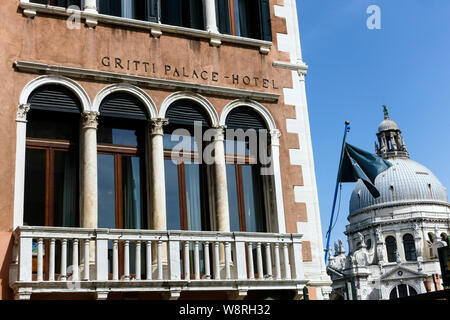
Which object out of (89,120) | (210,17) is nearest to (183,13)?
(210,17)

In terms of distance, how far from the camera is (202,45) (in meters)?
12.0

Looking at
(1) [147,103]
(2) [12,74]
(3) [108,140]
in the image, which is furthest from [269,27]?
(2) [12,74]

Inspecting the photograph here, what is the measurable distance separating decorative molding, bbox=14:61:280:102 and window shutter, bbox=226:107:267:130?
0.84ft

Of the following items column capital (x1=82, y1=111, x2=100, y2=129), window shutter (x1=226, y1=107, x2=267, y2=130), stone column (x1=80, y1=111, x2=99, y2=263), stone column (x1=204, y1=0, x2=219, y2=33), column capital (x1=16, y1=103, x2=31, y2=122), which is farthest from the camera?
stone column (x1=204, y1=0, x2=219, y2=33)

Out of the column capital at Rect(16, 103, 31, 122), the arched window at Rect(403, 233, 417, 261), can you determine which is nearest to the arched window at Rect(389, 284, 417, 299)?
the arched window at Rect(403, 233, 417, 261)

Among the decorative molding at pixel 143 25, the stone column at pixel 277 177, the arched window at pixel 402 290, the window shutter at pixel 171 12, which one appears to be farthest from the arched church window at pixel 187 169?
the arched window at pixel 402 290

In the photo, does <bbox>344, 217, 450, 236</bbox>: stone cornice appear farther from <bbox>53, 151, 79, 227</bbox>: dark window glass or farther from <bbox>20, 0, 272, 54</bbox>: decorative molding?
<bbox>53, 151, 79, 227</bbox>: dark window glass

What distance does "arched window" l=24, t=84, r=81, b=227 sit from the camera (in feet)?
33.4

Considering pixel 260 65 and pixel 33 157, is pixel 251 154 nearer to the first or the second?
pixel 260 65

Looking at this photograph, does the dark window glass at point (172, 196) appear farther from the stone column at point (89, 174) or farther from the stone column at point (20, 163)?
the stone column at point (20, 163)
